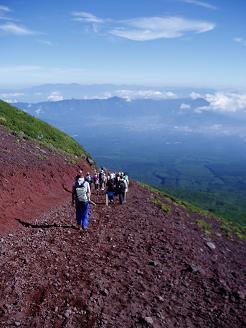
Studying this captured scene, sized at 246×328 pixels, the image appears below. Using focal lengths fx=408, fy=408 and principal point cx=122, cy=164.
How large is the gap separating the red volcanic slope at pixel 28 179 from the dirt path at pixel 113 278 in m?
1.39

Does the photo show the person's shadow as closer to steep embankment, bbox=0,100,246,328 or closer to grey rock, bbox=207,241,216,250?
steep embankment, bbox=0,100,246,328

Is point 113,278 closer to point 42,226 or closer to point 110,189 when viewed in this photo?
point 42,226

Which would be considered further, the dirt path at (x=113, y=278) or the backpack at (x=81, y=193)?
the backpack at (x=81, y=193)

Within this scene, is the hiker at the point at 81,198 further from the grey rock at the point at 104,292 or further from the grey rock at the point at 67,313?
the grey rock at the point at 67,313

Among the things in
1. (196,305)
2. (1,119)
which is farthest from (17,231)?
(1,119)

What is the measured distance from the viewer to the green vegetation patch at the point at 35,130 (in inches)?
1673

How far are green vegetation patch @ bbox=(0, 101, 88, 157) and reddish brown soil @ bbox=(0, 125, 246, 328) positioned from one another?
21.5 m

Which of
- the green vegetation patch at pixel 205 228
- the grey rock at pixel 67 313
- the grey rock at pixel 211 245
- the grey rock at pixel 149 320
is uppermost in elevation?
the grey rock at pixel 67 313

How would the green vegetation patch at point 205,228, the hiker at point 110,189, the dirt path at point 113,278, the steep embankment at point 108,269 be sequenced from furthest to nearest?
the hiker at point 110,189 → the green vegetation patch at point 205,228 → the steep embankment at point 108,269 → the dirt path at point 113,278

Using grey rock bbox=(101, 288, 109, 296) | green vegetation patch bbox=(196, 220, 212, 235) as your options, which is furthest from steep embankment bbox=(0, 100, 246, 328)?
green vegetation patch bbox=(196, 220, 212, 235)

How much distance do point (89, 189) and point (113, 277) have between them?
18.6 ft

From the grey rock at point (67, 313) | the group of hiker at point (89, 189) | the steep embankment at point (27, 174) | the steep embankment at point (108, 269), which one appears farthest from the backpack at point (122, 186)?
the grey rock at point (67, 313)

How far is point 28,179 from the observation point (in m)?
26.5

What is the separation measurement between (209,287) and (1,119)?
1279 inches
